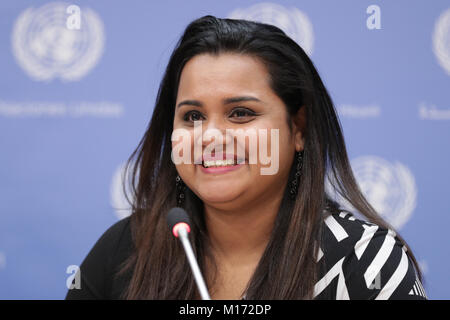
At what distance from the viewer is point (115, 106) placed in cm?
194

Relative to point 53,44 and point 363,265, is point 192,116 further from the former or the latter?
point 53,44

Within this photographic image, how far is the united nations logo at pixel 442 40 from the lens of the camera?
76.4 inches

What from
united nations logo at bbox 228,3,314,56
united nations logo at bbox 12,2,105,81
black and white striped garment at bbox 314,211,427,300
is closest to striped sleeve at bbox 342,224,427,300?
black and white striped garment at bbox 314,211,427,300

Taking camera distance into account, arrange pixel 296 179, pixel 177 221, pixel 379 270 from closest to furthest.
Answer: pixel 177 221
pixel 379 270
pixel 296 179

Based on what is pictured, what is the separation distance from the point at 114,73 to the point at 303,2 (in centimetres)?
72

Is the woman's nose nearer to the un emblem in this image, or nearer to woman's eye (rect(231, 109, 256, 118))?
woman's eye (rect(231, 109, 256, 118))

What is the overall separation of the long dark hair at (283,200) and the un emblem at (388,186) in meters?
0.71

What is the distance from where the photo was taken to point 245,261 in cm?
123

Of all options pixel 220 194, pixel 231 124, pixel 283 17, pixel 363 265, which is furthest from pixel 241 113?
pixel 283 17

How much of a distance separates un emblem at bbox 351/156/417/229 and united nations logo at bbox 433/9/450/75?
41 centimetres

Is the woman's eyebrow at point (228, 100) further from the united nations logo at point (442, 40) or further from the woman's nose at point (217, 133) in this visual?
the united nations logo at point (442, 40)

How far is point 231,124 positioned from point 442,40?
1169 millimetres
